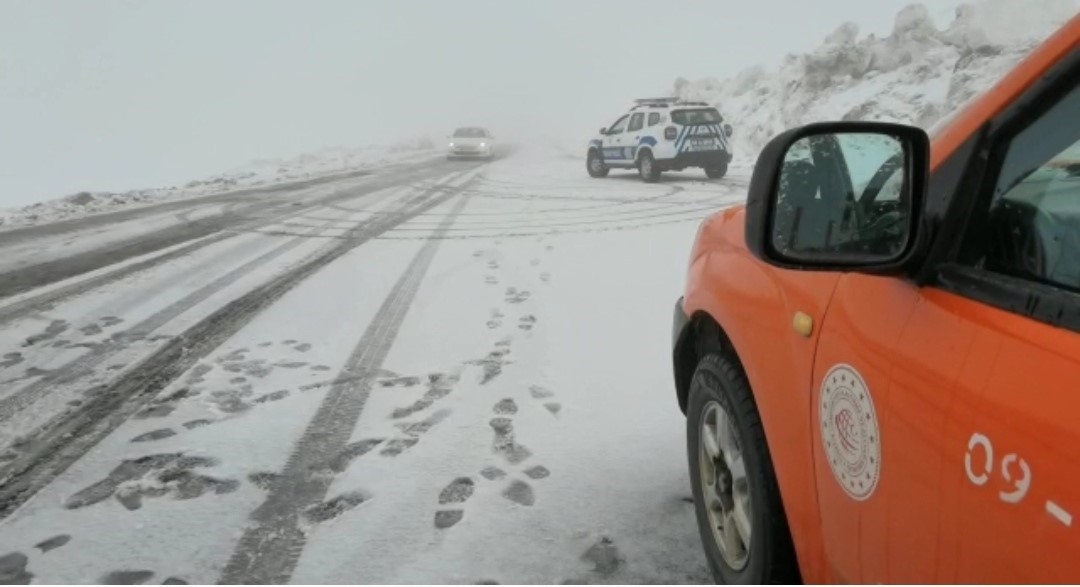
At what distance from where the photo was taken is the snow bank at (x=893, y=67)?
2736 cm

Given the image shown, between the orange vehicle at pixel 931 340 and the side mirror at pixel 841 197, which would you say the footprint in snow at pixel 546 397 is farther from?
the side mirror at pixel 841 197

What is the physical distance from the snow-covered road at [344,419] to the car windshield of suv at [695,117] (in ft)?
30.1

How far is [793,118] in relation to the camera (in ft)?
103

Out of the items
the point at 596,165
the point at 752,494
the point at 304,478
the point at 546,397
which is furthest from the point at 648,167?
the point at 752,494

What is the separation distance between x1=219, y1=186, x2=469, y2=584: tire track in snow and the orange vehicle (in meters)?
1.59

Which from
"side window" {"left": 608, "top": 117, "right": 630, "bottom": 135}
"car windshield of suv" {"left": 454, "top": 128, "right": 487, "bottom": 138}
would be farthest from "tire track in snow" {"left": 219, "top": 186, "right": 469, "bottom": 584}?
"car windshield of suv" {"left": 454, "top": 128, "right": 487, "bottom": 138}

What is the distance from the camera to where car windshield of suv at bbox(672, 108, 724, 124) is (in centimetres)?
1673

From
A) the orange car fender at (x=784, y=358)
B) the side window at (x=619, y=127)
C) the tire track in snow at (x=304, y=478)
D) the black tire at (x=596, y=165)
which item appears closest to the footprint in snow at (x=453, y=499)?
the tire track in snow at (x=304, y=478)

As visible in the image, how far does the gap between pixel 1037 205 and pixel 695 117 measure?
1606 centimetres

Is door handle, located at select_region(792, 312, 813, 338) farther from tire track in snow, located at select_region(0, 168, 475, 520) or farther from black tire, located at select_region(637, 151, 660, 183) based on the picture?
black tire, located at select_region(637, 151, 660, 183)

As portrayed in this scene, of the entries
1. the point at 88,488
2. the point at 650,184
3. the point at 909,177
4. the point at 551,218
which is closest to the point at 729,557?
the point at 909,177

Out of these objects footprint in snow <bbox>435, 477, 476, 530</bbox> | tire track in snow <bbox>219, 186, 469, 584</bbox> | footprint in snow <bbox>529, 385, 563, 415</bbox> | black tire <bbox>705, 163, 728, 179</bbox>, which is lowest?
footprint in snow <bbox>529, 385, 563, 415</bbox>

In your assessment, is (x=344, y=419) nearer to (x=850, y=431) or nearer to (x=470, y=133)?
(x=850, y=431)

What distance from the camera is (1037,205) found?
1.34 m
